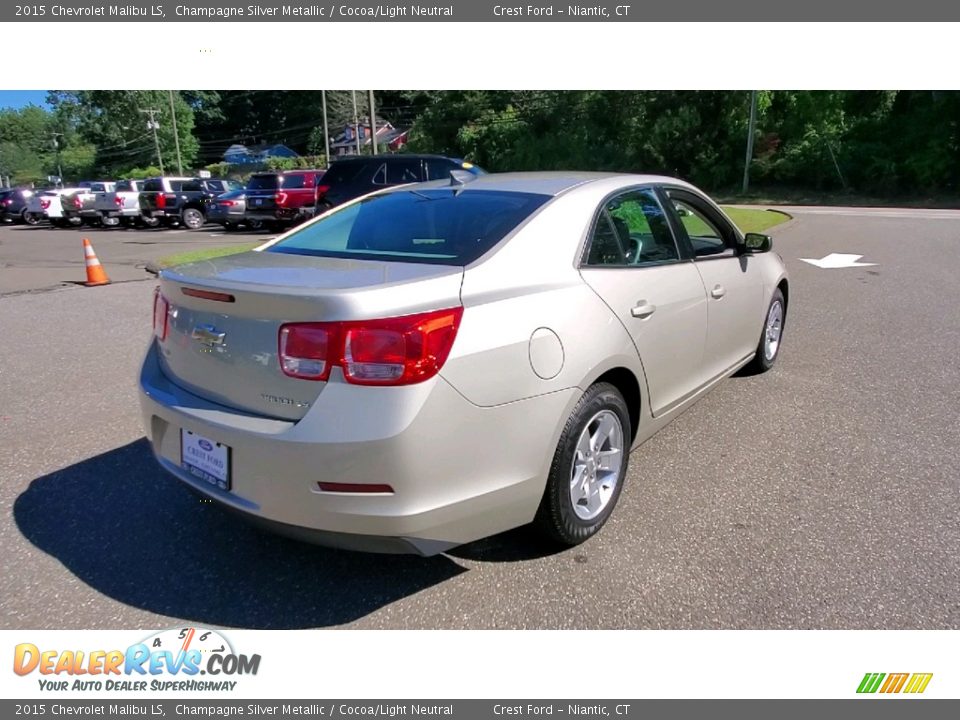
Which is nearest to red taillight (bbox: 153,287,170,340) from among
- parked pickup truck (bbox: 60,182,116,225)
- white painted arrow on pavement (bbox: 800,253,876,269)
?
white painted arrow on pavement (bbox: 800,253,876,269)

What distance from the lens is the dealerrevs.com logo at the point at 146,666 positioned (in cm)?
228

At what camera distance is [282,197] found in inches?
707

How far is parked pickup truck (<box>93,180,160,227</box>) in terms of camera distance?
75.0 feet

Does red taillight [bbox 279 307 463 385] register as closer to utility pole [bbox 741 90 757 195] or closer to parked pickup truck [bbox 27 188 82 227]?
parked pickup truck [bbox 27 188 82 227]

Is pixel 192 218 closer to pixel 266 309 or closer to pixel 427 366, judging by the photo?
pixel 266 309

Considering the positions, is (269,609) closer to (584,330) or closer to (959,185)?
(584,330)

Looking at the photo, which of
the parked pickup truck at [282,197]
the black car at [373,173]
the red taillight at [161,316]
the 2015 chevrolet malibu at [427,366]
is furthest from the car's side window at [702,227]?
the parked pickup truck at [282,197]

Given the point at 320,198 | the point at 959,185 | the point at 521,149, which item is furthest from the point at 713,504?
the point at 521,149

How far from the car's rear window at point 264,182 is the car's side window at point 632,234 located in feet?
55.1

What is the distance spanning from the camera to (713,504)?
3264 mm

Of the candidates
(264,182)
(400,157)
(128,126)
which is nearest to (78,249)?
(264,182)

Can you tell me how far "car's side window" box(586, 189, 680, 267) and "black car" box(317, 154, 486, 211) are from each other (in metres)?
8.86

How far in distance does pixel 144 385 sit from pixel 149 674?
1.19 metres

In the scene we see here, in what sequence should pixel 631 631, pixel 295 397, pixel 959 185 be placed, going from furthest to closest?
pixel 959 185 → pixel 631 631 → pixel 295 397
